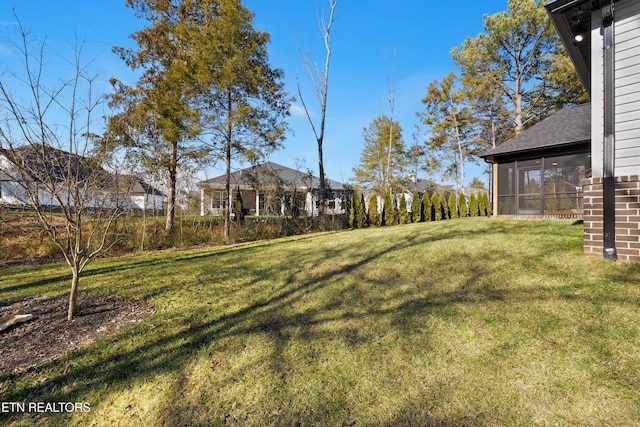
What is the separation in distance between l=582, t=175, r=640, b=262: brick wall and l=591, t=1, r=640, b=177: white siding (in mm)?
163

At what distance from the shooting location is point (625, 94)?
3951 millimetres

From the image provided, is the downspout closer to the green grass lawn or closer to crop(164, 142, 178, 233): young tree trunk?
the green grass lawn

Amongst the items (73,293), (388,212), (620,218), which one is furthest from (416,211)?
(73,293)

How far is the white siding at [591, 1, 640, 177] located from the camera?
12.7 ft

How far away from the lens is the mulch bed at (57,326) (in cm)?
271

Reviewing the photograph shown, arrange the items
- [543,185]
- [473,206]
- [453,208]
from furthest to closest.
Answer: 1. [473,206]
2. [453,208]
3. [543,185]

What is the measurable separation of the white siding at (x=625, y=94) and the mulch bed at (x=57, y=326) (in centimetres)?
628

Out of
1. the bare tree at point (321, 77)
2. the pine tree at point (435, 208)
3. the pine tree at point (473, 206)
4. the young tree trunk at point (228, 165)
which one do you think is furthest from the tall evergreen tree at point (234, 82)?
the pine tree at point (473, 206)

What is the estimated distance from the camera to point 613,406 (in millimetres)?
1812

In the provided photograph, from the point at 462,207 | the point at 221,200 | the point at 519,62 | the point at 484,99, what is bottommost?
the point at 462,207

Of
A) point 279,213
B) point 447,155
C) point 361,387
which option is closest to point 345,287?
point 361,387

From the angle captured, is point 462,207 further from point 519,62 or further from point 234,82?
point 234,82

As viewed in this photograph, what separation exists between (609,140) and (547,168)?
25.6 feet

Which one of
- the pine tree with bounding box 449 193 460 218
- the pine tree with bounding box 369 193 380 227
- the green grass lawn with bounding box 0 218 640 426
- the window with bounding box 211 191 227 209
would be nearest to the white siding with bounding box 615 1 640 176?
the green grass lawn with bounding box 0 218 640 426
